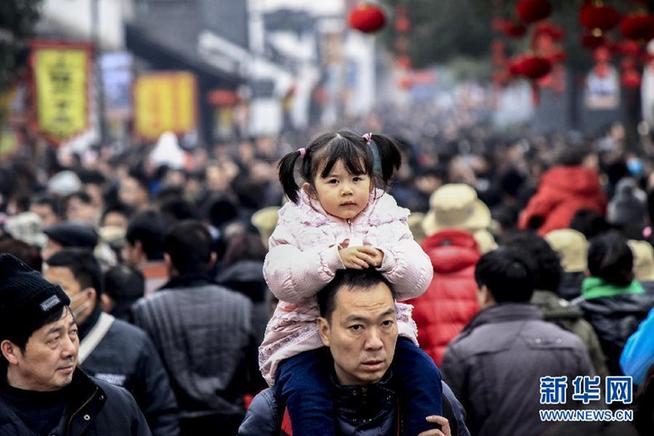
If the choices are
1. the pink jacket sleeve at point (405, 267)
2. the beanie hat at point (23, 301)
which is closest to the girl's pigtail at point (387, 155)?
the pink jacket sleeve at point (405, 267)

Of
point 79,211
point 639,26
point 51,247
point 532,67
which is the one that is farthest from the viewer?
point 532,67

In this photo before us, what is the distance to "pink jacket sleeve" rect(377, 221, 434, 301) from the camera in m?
3.63

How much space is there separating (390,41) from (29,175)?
21.9 metres

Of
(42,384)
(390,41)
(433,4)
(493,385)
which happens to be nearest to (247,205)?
(493,385)

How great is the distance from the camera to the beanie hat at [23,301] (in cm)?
396

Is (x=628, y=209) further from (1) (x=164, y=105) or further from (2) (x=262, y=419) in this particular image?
(1) (x=164, y=105)

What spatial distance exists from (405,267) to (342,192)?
30 cm

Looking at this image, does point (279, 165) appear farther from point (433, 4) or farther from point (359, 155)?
point (433, 4)

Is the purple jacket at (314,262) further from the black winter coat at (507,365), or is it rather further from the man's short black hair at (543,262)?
the man's short black hair at (543,262)

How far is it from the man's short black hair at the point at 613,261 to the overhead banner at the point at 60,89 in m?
14.0

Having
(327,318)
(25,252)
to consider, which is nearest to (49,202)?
(25,252)

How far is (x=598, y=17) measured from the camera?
1150cm

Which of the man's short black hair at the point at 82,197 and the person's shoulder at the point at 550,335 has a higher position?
the man's short black hair at the point at 82,197

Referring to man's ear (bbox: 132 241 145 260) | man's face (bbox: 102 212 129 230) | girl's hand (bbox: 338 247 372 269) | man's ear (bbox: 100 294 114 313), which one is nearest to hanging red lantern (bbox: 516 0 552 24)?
man's face (bbox: 102 212 129 230)
